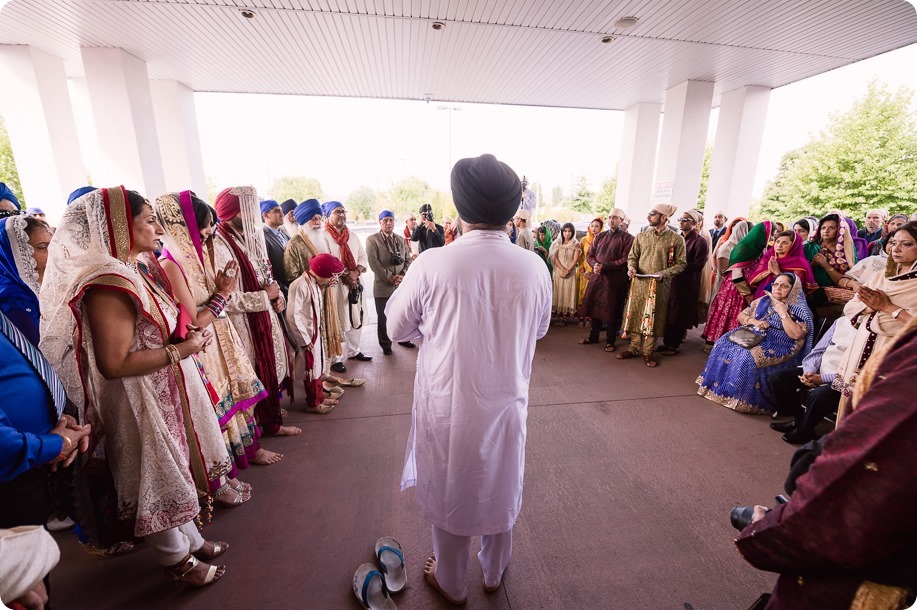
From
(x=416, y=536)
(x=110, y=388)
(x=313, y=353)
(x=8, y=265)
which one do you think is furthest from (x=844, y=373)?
(x=8, y=265)

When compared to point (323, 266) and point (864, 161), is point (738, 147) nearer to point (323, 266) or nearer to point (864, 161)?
point (323, 266)

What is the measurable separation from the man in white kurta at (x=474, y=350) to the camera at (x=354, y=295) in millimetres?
2621

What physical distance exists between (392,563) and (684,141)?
9.21m

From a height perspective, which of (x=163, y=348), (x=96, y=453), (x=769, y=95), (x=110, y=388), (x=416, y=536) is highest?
(x=769, y=95)

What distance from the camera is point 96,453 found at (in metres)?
1.50

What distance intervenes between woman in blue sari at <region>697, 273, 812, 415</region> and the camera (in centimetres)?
365

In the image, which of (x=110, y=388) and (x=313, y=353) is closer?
(x=110, y=388)

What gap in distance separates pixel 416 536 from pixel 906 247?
3.52 metres

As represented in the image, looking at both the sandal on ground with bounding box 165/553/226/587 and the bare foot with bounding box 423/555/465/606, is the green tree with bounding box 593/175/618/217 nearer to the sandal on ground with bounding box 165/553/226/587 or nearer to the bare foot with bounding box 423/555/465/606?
the bare foot with bounding box 423/555/465/606

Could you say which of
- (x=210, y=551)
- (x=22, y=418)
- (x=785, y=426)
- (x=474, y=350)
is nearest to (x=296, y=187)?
(x=210, y=551)

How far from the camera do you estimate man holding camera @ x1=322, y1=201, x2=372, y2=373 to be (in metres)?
3.91

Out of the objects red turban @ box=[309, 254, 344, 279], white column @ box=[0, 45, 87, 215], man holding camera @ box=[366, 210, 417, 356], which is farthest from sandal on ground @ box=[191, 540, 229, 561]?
white column @ box=[0, 45, 87, 215]

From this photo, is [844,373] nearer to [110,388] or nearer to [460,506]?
[460,506]

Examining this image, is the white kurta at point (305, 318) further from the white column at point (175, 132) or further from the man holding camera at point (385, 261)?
the white column at point (175, 132)
